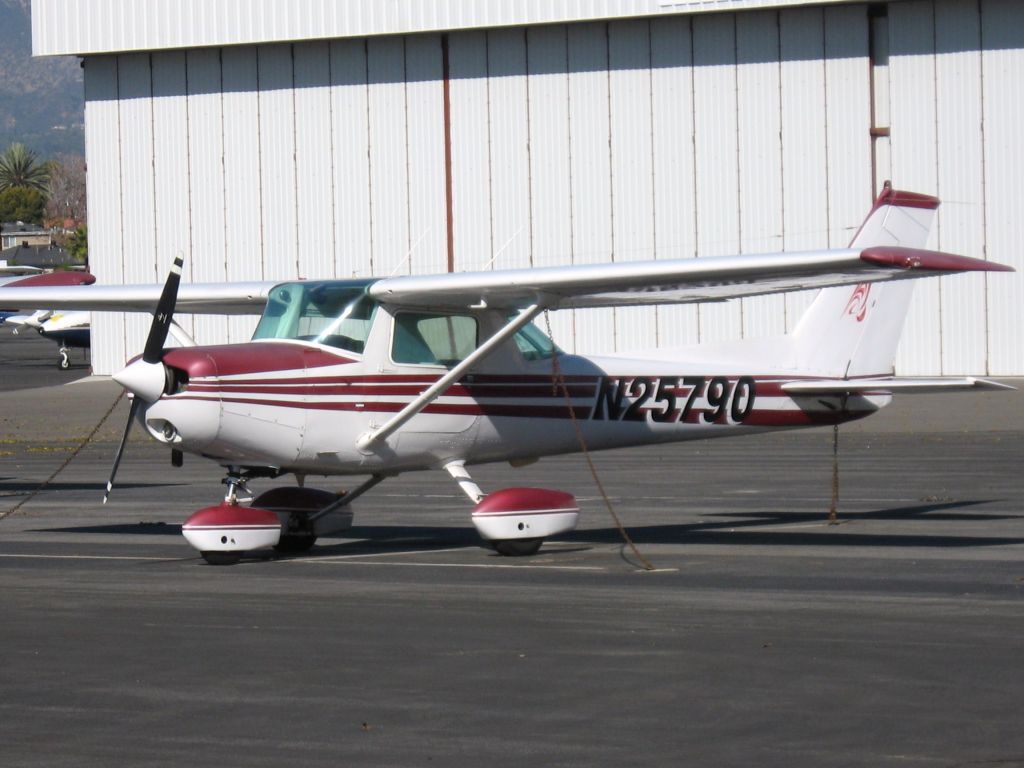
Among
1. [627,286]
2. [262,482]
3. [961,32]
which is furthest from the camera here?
[961,32]

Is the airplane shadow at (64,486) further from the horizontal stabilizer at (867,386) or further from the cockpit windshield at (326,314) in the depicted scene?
the horizontal stabilizer at (867,386)

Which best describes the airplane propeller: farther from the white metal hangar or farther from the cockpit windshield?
the white metal hangar

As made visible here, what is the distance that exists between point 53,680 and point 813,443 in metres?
16.5

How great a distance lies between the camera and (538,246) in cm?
3500

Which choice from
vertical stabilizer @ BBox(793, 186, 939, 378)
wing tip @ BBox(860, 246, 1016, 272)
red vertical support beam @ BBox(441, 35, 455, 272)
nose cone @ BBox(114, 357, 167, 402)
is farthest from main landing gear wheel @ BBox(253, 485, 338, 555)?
red vertical support beam @ BBox(441, 35, 455, 272)

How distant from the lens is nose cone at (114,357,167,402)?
10938 millimetres

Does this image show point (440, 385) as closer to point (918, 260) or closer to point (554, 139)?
point (918, 260)

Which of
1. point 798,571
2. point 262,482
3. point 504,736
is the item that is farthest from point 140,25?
point 504,736

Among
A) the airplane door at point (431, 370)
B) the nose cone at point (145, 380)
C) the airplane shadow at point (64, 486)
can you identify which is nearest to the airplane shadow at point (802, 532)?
the airplane door at point (431, 370)

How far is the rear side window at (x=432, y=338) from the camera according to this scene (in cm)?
1224

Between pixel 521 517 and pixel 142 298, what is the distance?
4.44 metres

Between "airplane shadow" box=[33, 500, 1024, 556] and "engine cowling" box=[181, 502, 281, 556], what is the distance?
104 centimetres

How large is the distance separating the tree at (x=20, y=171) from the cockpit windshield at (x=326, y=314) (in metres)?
160

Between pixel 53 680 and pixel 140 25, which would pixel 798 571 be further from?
pixel 140 25
